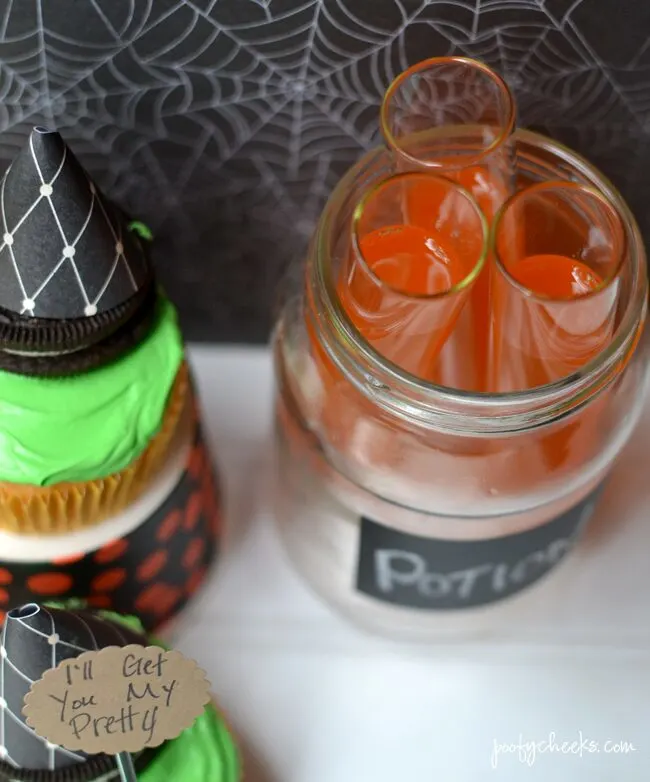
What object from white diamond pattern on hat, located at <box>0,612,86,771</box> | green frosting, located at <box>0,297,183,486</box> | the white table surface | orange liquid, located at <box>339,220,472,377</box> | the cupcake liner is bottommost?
the white table surface

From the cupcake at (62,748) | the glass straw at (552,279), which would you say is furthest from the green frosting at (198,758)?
the glass straw at (552,279)

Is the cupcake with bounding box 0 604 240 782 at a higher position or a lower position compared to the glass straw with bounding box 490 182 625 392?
lower

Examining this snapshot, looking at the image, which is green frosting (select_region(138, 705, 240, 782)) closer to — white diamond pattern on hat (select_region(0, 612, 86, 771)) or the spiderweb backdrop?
white diamond pattern on hat (select_region(0, 612, 86, 771))

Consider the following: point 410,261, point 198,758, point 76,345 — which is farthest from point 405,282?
point 198,758

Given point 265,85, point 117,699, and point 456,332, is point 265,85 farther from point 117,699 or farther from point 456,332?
point 117,699

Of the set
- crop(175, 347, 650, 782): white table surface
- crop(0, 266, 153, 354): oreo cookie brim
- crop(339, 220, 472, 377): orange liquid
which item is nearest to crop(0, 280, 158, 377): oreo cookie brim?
crop(0, 266, 153, 354): oreo cookie brim
